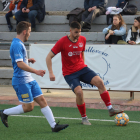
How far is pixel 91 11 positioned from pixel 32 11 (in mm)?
2280

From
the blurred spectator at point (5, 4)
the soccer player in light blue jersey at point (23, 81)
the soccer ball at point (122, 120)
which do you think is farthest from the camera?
the blurred spectator at point (5, 4)

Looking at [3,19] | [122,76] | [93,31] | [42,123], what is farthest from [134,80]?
[3,19]

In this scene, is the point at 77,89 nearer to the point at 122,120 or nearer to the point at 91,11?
the point at 122,120

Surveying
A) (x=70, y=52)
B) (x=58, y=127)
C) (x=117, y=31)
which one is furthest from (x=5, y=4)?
(x=58, y=127)

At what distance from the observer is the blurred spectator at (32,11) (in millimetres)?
12156

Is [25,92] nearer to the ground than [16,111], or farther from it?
farther from it

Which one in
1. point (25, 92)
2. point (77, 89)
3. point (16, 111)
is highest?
point (25, 92)

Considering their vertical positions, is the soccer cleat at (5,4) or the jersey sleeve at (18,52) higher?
the soccer cleat at (5,4)

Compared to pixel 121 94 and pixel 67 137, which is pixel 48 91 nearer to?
pixel 121 94

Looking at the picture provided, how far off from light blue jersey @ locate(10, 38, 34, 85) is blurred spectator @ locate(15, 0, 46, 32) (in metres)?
7.26

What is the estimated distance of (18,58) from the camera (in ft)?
16.1

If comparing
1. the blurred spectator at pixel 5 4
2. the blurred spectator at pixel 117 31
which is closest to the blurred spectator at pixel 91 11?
the blurred spectator at pixel 117 31

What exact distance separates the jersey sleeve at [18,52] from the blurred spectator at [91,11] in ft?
22.3

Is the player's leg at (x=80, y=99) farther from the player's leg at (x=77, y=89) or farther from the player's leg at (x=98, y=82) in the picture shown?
the player's leg at (x=98, y=82)
